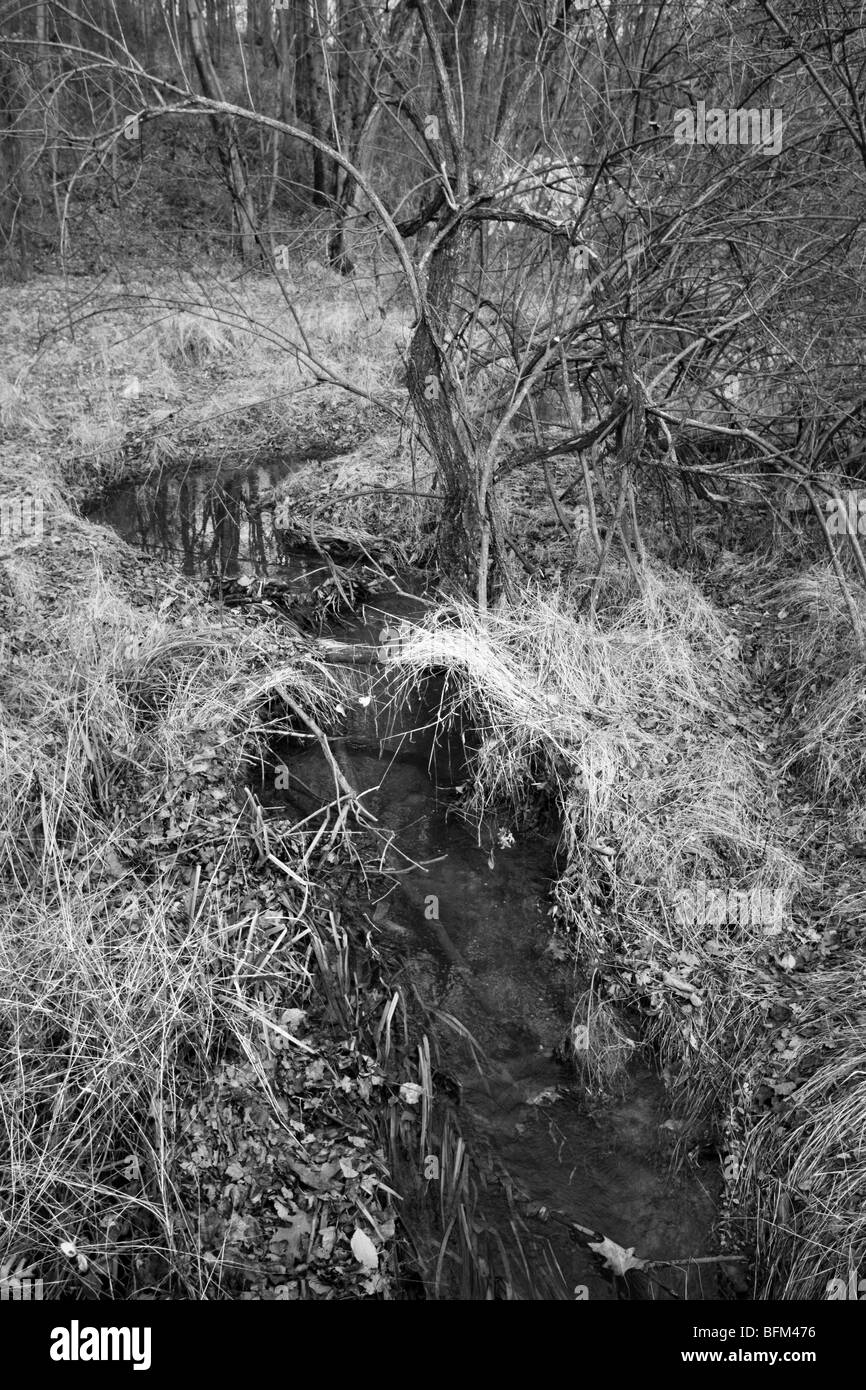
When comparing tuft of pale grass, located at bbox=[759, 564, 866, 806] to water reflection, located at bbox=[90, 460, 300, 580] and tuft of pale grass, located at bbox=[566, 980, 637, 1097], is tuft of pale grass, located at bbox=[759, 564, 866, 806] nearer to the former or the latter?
tuft of pale grass, located at bbox=[566, 980, 637, 1097]

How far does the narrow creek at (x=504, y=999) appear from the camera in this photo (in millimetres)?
3199

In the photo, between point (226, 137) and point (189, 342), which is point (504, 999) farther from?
point (226, 137)

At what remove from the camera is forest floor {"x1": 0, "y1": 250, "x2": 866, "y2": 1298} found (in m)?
3.03

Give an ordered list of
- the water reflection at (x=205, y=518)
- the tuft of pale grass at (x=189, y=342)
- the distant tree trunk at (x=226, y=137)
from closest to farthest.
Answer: the water reflection at (x=205, y=518), the tuft of pale grass at (x=189, y=342), the distant tree trunk at (x=226, y=137)

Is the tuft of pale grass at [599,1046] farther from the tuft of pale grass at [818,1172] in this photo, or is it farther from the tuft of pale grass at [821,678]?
the tuft of pale grass at [821,678]

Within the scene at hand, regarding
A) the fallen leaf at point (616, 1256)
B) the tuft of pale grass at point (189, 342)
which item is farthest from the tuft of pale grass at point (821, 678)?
the tuft of pale grass at point (189, 342)

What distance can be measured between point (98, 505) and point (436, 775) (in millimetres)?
4614

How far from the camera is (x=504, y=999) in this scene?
13.0 ft

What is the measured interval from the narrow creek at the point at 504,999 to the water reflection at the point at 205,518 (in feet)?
5.14

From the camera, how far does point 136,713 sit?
486 centimetres

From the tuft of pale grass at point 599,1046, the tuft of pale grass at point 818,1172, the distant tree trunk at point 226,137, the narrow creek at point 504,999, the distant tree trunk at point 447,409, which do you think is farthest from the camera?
the distant tree trunk at point 226,137

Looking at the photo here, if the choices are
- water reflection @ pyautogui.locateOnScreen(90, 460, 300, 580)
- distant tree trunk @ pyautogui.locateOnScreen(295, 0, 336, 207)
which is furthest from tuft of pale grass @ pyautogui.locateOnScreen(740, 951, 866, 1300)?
distant tree trunk @ pyautogui.locateOnScreen(295, 0, 336, 207)

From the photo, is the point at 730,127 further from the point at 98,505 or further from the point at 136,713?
the point at 98,505

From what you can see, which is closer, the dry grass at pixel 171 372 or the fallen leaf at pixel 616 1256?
the fallen leaf at pixel 616 1256
